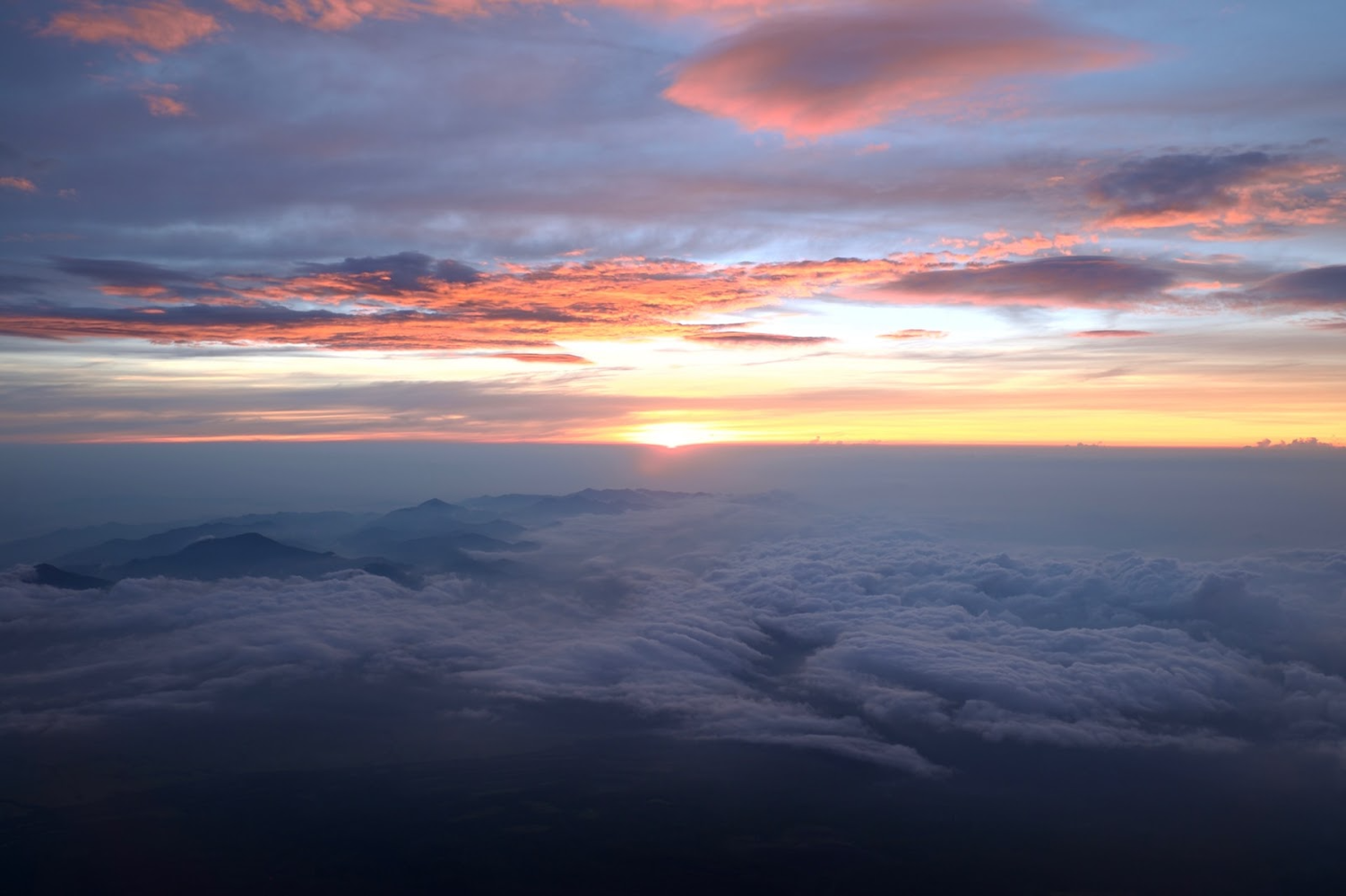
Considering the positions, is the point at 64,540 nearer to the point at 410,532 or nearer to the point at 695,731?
the point at 410,532

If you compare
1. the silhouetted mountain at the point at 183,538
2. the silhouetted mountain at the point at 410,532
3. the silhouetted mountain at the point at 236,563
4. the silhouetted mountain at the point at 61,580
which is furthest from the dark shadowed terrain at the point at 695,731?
the silhouetted mountain at the point at 410,532

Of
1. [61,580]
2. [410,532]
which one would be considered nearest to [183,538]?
[410,532]

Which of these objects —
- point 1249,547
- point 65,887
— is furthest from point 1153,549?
point 65,887

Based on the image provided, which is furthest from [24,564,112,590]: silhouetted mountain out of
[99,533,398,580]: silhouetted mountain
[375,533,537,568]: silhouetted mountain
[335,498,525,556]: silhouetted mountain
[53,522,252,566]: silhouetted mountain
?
[335,498,525,556]: silhouetted mountain

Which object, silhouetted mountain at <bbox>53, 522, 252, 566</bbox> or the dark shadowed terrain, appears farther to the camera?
silhouetted mountain at <bbox>53, 522, 252, 566</bbox>

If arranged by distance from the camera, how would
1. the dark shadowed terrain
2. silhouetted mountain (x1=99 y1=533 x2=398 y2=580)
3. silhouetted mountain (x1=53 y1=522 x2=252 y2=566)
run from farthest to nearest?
silhouetted mountain (x1=53 y1=522 x2=252 y2=566) < silhouetted mountain (x1=99 y1=533 x2=398 y2=580) < the dark shadowed terrain

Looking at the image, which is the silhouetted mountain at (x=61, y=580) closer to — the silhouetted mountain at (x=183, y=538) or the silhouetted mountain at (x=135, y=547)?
the silhouetted mountain at (x=183, y=538)

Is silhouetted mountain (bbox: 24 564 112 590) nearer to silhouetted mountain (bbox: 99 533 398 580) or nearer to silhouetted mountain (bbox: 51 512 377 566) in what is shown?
silhouetted mountain (bbox: 99 533 398 580)

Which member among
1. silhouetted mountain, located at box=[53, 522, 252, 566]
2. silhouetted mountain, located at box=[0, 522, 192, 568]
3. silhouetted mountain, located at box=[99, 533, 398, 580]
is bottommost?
silhouetted mountain, located at box=[0, 522, 192, 568]
